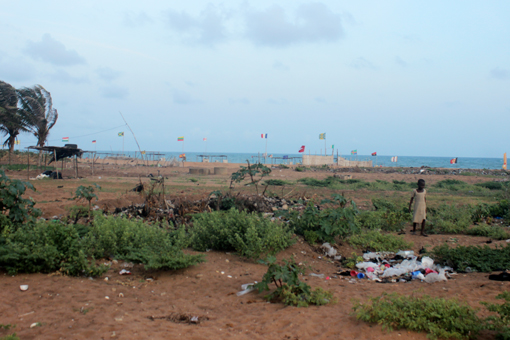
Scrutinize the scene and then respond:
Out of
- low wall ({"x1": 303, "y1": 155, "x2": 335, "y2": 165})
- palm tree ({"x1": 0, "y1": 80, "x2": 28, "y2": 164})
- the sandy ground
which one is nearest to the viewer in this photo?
the sandy ground

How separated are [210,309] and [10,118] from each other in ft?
95.8

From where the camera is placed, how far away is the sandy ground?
2920 millimetres

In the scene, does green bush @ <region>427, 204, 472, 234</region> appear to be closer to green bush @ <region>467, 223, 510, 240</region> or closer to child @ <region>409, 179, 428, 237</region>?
green bush @ <region>467, 223, 510, 240</region>

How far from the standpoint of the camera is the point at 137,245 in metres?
4.96

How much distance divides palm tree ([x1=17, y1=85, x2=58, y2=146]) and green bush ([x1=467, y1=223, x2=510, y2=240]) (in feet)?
99.6

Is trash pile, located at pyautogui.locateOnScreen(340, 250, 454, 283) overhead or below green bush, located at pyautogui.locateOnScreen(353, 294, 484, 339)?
below

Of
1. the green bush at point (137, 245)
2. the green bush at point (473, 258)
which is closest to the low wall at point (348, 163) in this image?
the green bush at point (473, 258)

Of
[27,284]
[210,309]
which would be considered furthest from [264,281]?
[27,284]

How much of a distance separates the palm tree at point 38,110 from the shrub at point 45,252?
27.5m

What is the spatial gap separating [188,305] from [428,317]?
7.59ft

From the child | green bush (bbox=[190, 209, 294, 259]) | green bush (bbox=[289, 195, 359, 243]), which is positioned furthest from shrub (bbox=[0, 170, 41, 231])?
the child

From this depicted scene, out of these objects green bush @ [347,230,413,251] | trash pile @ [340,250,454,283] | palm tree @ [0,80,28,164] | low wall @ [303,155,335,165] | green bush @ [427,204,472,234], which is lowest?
trash pile @ [340,250,454,283]

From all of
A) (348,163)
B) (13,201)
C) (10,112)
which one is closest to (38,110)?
(10,112)

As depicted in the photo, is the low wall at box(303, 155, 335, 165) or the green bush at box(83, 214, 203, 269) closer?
the green bush at box(83, 214, 203, 269)
